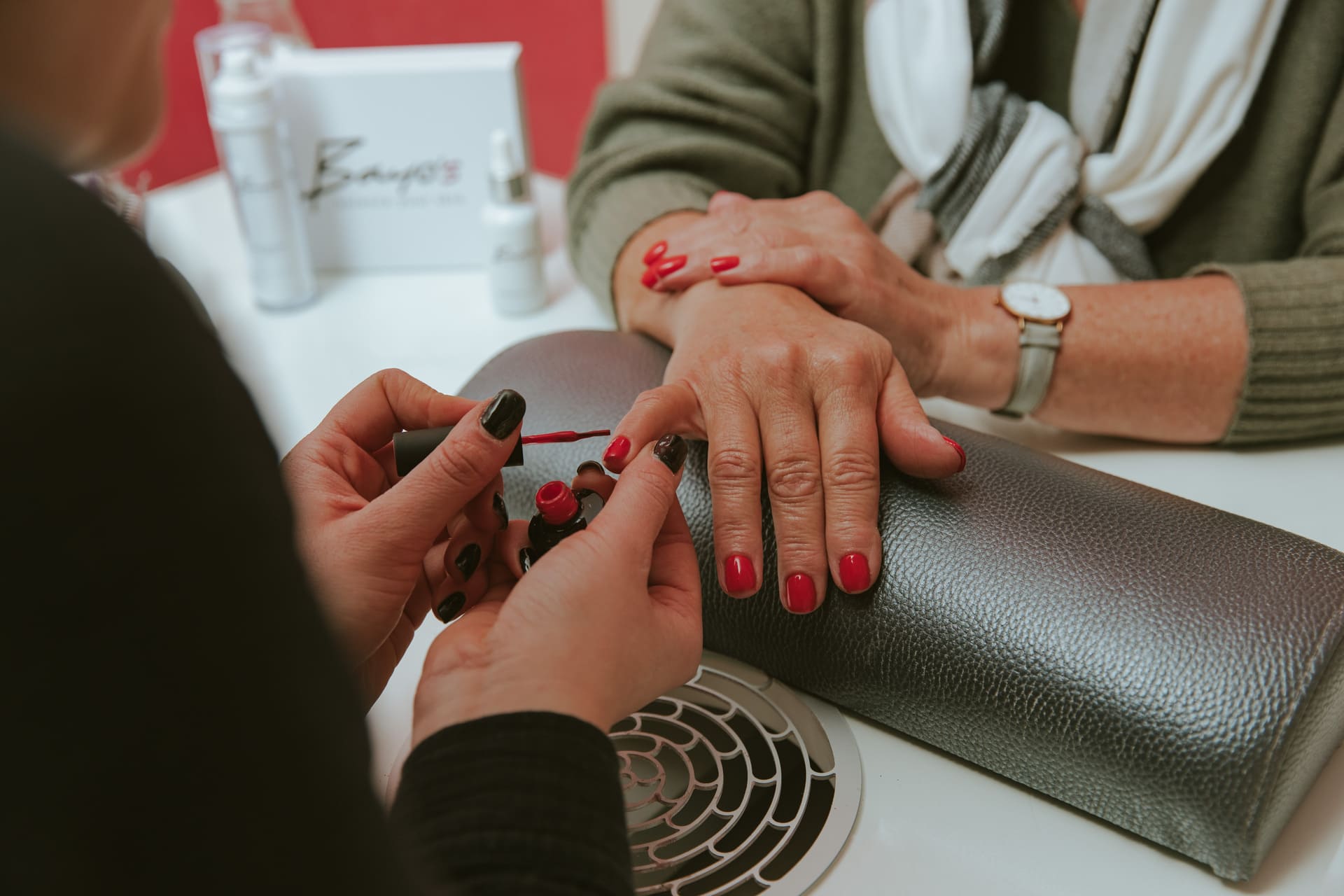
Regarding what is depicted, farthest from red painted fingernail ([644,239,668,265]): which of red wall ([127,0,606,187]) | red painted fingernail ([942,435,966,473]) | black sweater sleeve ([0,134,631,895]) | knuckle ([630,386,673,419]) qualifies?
red wall ([127,0,606,187])

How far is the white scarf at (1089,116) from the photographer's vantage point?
898 millimetres

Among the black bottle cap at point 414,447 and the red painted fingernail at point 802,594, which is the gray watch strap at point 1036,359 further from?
the black bottle cap at point 414,447

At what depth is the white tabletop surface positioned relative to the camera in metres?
0.54

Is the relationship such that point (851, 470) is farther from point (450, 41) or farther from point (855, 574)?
point (450, 41)

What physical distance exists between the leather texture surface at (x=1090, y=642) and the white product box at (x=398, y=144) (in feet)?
1.90

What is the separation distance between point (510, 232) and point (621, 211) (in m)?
0.12

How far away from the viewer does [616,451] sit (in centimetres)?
62

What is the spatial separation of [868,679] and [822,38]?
0.71 metres

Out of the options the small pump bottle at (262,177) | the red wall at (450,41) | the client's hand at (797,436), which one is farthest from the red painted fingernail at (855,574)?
the red wall at (450,41)

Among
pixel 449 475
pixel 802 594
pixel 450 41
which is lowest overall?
pixel 450 41

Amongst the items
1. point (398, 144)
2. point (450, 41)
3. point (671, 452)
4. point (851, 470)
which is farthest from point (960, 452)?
point (450, 41)

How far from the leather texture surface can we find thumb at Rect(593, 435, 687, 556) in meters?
0.11

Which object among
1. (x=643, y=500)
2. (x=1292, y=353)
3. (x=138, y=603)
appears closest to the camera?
(x=138, y=603)

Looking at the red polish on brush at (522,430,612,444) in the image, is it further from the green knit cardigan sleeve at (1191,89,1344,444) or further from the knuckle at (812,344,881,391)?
the green knit cardigan sleeve at (1191,89,1344,444)
